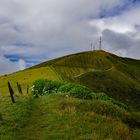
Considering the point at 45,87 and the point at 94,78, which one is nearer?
the point at 45,87

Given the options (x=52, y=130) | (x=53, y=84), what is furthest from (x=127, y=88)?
(x=52, y=130)

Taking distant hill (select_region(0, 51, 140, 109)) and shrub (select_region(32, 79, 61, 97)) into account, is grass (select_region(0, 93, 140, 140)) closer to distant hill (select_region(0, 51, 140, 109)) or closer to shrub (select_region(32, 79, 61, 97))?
shrub (select_region(32, 79, 61, 97))

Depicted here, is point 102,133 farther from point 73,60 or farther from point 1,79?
point 73,60

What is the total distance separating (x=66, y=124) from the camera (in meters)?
27.6

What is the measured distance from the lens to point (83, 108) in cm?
3512

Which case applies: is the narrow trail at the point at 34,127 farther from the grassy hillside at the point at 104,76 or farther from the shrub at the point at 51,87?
the grassy hillside at the point at 104,76

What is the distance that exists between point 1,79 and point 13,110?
4810 inches

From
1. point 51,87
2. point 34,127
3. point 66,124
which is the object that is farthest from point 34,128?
point 51,87

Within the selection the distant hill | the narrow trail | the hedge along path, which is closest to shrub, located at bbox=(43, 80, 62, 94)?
the narrow trail

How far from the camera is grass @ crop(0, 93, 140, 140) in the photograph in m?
24.6

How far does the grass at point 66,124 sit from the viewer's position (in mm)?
24578

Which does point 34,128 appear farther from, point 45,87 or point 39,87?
point 39,87

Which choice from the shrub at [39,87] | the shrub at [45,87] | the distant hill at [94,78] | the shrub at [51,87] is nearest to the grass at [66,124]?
the shrub at [45,87]

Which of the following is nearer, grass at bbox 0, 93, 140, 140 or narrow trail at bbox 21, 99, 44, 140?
grass at bbox 0, 93, 140, 140
